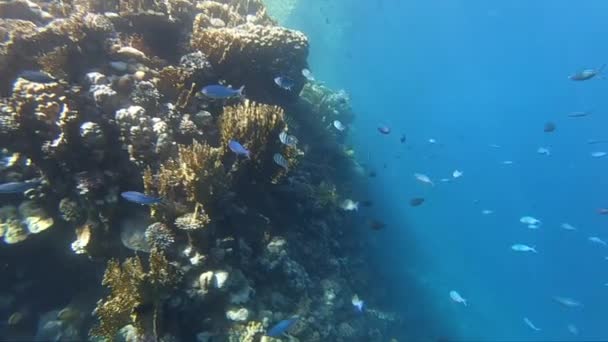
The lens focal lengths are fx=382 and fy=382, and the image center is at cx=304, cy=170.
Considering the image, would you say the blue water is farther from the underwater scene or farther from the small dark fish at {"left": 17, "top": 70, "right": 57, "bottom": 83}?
the small dark fish at {"left": 17, "top": 70, "right": 57, "bottom": 83}

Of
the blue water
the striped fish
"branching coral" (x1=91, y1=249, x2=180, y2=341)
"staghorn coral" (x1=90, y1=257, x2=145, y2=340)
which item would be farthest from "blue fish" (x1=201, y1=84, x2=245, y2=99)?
the blue water

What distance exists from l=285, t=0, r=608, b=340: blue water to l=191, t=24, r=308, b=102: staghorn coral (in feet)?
30.2

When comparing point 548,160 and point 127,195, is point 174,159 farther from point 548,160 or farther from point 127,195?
point 548,160

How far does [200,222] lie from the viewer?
5117 millimetres

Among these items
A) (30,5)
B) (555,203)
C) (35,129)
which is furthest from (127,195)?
(555,203)

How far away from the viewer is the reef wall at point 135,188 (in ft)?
17.0

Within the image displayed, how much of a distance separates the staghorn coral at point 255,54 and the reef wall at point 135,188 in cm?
5

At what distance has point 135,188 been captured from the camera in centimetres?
577

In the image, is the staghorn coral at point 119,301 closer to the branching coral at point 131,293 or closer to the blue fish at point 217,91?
the branching coral at point 131,293

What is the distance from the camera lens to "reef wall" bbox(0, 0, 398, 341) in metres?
5.19

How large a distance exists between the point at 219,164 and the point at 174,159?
29.4 inches

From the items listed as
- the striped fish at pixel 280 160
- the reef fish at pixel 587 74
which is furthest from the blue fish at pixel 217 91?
the reef fish at pixel 587 74

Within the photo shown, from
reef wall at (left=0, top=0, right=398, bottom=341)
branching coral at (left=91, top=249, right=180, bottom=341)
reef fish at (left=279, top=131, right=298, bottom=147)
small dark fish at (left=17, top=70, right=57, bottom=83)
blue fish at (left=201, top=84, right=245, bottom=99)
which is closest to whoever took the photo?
branching coral at (left=91, top=249, right=180, bottom=341)

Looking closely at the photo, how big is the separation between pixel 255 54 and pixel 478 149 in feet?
407
